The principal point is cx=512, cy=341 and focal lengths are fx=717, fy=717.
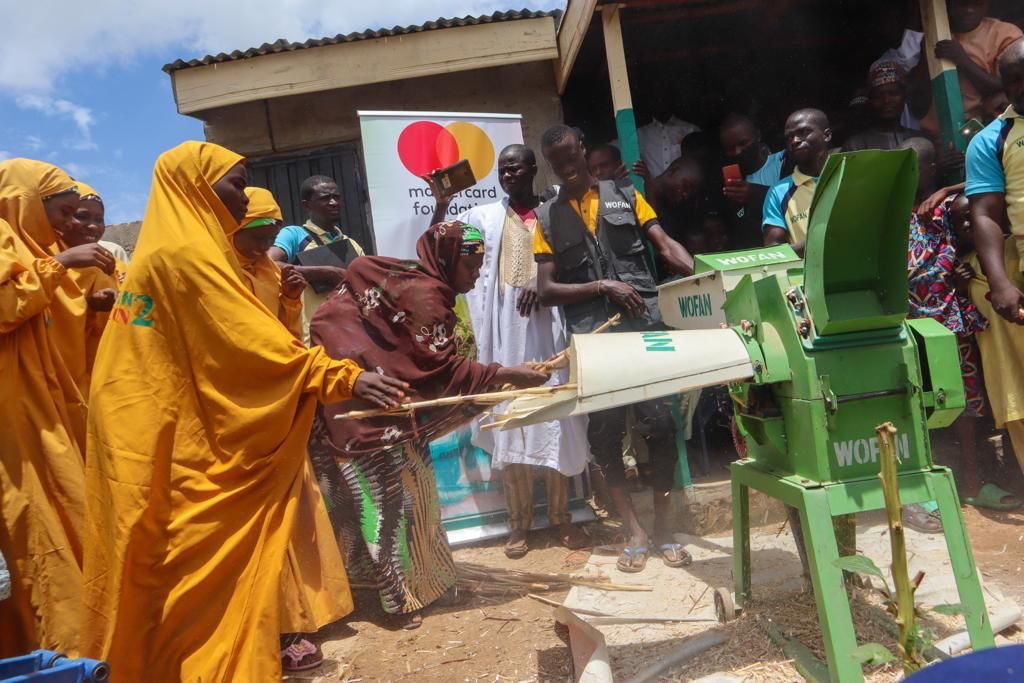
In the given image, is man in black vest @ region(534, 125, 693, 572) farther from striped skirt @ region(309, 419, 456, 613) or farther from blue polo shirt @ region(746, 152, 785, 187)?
blue polo shirt @ region(746, 152, 785, 187)

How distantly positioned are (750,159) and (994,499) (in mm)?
2696

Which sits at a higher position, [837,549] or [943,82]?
[943,82]

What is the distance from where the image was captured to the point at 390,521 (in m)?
3.42

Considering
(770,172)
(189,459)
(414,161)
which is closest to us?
(189,459)

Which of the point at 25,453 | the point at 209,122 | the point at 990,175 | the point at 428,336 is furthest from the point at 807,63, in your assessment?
the point at 25,453

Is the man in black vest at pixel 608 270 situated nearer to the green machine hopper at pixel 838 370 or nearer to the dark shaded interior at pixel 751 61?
the green machine hopper at pixel 838 370

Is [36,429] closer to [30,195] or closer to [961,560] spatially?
[30,195]

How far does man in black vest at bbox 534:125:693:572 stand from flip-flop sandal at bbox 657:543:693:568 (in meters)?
0.16

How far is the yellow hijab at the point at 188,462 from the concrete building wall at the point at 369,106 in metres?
3.70

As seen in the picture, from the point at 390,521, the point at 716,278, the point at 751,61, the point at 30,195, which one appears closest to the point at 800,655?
the point at 716,278

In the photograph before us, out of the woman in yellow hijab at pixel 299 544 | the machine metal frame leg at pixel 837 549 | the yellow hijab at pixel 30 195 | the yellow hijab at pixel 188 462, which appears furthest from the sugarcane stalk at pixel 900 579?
the yellow hijab at pixel 30 195

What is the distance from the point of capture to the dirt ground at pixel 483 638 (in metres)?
2.78

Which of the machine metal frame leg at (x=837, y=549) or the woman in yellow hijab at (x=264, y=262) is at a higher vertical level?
the woman in yellow hijab at (x=264, y=262)

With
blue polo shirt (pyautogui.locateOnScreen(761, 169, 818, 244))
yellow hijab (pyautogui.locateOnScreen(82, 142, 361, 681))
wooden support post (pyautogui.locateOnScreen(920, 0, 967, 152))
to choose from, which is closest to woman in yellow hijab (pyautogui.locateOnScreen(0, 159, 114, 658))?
yellow hijab (pyautogui.locateOnScreen(82, 142, 361, 681))
